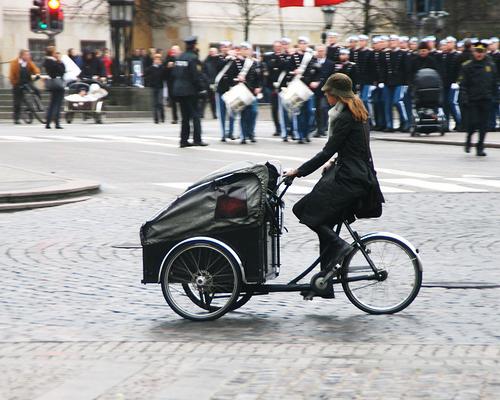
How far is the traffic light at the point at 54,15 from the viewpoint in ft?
105

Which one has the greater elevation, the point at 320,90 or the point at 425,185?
the point at 320,90

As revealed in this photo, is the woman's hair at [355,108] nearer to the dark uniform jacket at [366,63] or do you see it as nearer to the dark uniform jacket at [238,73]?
the dark uniform jacket at [238,73]

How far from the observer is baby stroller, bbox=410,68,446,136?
2541cm

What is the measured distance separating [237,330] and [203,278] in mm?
480

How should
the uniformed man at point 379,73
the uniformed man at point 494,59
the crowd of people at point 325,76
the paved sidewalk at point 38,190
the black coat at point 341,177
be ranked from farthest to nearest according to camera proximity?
1. the uniformed man at point 494,59
2. the uniformed man at point 379,73
3. the crowd of people at point 325,76
4. the paved sidewalk at point 38,190
5. the black coat at point 341,177

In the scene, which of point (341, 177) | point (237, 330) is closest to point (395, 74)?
point (341, 177)

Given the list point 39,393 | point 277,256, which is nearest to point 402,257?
point 277,256

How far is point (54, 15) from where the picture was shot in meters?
32.0

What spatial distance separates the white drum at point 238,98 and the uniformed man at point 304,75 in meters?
1.13

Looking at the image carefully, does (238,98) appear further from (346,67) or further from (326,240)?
(326,240)

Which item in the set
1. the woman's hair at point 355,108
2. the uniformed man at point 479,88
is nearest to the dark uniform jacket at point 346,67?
the uniformed man at point 479,88

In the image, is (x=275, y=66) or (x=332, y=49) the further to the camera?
(x=332, y=49)

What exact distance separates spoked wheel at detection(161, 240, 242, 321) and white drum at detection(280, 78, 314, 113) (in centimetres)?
1585

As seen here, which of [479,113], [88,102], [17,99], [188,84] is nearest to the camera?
[479,113]
